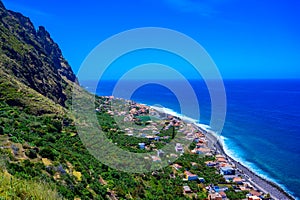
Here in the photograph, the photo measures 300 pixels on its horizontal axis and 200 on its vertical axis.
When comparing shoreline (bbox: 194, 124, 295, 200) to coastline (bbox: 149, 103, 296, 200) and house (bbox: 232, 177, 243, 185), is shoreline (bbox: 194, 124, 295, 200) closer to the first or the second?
coastline (bbox: 149, 103, 296, 200)

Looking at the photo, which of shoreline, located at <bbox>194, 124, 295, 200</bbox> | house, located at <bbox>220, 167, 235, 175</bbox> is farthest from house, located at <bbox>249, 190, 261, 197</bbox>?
house, located at <bbox>220, 167, 235, 175</bbox>

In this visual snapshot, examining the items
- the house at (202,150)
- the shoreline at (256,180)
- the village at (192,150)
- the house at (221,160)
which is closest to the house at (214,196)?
the village at (192,150)

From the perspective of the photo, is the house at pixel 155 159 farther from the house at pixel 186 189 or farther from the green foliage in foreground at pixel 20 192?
the green foliage in foreground at pixel 20 192

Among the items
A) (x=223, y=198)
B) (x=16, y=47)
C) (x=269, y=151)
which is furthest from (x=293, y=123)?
(x=16, y=47)

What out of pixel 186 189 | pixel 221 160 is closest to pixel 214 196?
pixel 186 189

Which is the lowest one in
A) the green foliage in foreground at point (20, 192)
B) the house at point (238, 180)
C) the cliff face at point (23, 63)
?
the green foliage in foreground at point (20, 192)

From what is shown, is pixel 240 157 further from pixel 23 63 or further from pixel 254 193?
pixel 23 63

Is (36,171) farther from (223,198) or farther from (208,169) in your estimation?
(208,169)

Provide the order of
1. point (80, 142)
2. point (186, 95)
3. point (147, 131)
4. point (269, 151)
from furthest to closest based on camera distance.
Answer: point (186, 95)
point (147, 131)
point (269, 151)
point (80, 142)
